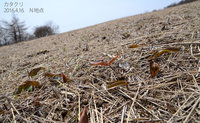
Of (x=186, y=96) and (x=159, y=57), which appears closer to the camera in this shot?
(x=186, y=96)

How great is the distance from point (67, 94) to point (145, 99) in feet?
1.63

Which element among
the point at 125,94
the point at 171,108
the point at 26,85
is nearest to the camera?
the point at 171,108

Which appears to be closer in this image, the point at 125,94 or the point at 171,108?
the point at 171,108

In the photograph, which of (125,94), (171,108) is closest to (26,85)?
(125,94)

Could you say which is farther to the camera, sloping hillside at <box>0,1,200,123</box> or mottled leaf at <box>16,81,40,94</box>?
mottled leaf at <box>16,81,40,94</box>

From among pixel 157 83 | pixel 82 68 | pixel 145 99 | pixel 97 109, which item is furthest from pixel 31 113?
pixel 157 83

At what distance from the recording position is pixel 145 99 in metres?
0.58

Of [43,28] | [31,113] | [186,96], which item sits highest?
[43,28]

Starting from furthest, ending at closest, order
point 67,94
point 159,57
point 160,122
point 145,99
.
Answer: point 159,57, point 67,94, point 145,99, point 160,122

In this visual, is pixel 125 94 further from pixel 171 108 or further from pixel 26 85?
pixel 26 85

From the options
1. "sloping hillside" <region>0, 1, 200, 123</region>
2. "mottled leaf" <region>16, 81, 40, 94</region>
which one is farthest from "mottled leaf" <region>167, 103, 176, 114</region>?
"mottled leaf" <region>16, 81, 40, 94</region>

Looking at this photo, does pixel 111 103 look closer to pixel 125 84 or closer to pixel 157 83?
pixel 125 84

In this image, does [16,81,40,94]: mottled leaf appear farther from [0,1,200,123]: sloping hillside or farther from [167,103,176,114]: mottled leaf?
[167,103,176,114]: mottled leaf

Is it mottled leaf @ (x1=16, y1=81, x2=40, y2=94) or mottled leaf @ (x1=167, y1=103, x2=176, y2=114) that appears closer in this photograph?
mottled leaf @ (x1=167, y1=103, x2=176, y2=114)
